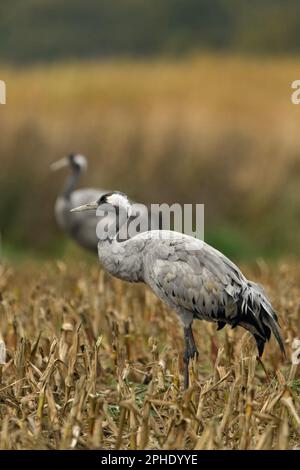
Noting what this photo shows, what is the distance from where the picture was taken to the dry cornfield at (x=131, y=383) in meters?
4.34

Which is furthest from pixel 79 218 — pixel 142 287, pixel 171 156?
pixel 171 156

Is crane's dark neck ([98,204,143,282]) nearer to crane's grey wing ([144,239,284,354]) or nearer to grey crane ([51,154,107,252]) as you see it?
crane's grey wing ([144,239,284,354])

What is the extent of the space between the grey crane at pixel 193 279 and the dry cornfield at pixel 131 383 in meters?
0.20

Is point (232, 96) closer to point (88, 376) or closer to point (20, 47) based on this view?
point (88, 376)

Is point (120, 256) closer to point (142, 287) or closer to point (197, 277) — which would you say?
point (197, 277)

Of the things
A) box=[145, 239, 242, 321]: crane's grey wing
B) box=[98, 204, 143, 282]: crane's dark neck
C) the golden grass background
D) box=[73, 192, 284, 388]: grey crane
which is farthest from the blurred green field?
box=[145, 239, 242, 321]: crane's grey wing

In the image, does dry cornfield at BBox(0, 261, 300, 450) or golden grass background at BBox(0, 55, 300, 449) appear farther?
golden grass background at BBox(0, 55, 300, 449)

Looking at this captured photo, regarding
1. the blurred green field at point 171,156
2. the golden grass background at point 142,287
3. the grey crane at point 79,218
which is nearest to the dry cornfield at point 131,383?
the golden grass background at point 142,287

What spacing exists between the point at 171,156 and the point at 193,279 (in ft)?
38.7

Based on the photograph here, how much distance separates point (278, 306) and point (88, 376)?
217cm

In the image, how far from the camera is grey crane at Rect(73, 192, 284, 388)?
528 cm

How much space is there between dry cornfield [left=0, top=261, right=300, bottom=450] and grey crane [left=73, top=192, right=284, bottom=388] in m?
0.20

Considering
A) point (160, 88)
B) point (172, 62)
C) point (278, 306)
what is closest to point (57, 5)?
point (172, 62)

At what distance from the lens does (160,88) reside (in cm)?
2067
